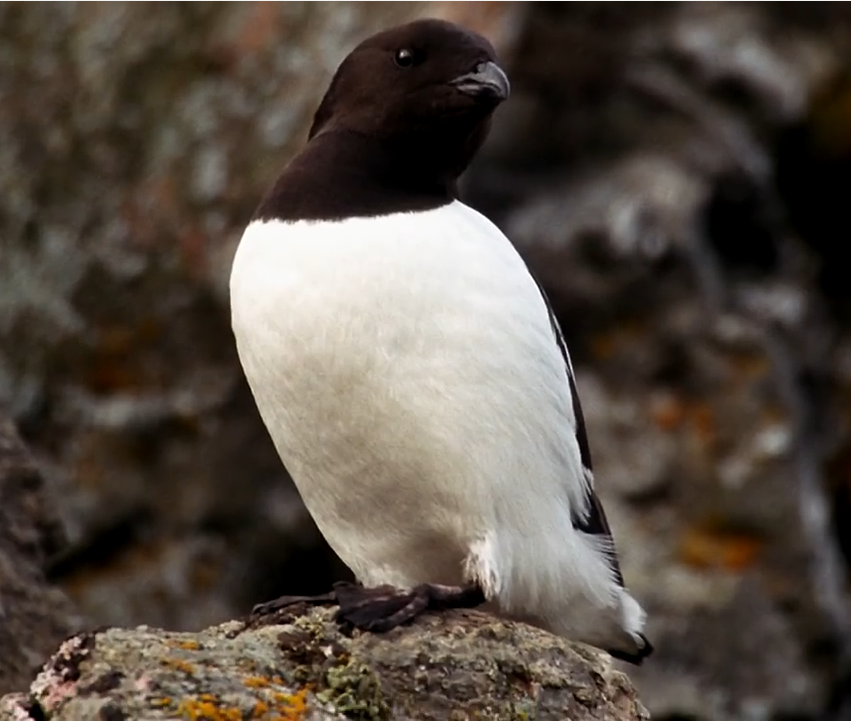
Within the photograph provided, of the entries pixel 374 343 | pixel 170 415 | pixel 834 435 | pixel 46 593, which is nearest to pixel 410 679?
pixel 374 343

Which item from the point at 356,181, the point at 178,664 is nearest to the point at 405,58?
the point at 356,181

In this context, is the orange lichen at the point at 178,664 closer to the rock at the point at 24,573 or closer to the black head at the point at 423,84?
the rock at the point at 24,573

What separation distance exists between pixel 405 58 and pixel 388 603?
5.54ft

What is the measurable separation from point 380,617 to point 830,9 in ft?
26.0

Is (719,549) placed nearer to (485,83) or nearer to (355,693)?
(485,83)

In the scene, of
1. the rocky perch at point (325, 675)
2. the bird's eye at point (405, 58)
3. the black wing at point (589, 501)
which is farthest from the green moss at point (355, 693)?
the bird's eye at point (405, 58)

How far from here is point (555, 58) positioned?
984 cm

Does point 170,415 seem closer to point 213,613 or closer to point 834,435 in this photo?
point 213,613

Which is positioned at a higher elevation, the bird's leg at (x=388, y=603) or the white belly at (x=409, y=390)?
the white belly at (x=409, y=390)

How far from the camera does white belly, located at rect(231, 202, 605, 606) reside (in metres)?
4.64

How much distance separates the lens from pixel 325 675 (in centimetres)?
391

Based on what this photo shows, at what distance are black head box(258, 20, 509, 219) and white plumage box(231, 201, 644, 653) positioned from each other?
0.12 m

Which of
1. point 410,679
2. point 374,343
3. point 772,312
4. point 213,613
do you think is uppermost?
point 374,343

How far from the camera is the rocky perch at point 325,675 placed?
11.6 ft
